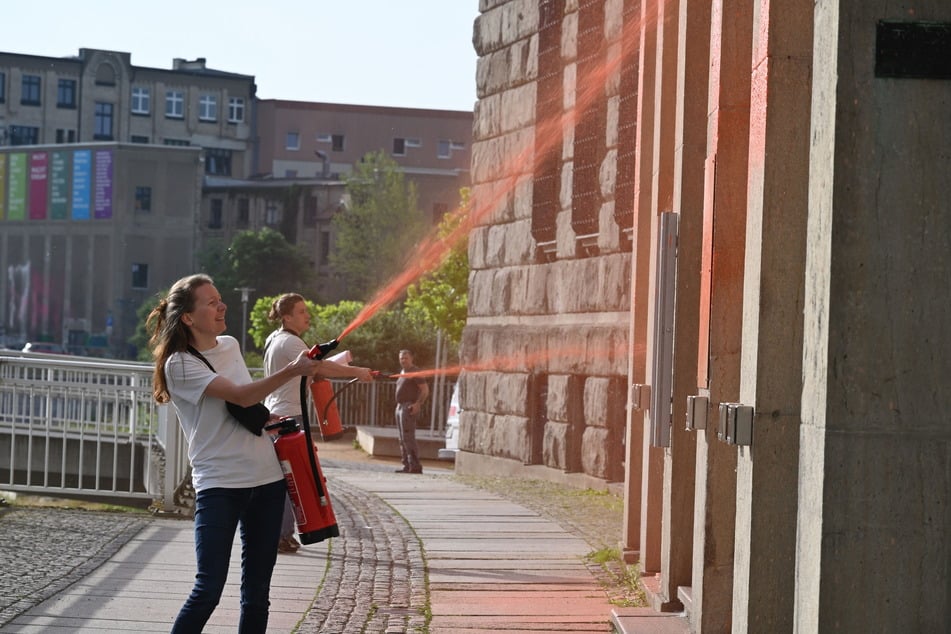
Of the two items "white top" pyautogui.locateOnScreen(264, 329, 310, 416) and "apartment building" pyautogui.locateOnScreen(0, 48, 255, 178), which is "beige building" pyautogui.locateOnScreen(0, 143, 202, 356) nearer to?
"apartment building" pyautogui.locateOnScreen(0, 48, 255, 178)

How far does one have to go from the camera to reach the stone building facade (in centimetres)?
424

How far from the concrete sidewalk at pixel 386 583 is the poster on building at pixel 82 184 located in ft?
239

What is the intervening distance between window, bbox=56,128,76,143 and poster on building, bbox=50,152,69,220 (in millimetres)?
8984

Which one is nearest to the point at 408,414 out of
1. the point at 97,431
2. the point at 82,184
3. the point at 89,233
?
the point at 97,431

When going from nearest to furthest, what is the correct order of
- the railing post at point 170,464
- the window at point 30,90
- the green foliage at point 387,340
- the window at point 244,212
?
1. the railing post at point 170,464
2. the green foliage at point 387,340
3. the window at point 244,212
4. the window at point 30,90

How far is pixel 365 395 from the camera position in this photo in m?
38.0

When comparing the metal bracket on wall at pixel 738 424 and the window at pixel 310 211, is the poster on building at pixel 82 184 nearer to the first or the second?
the window at pixel 310 211

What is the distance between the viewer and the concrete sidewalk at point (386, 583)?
752 centimetres

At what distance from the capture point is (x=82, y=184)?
3243 inches

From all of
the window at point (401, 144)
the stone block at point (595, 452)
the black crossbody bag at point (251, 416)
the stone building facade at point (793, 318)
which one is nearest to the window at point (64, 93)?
the window at point (401, 144)

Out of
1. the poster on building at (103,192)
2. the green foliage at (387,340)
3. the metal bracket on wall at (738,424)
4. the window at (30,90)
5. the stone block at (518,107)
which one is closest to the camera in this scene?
the metal bracket on wall at (738,424)

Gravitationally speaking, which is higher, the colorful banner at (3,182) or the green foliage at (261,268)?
the colorful banner at (3,182)

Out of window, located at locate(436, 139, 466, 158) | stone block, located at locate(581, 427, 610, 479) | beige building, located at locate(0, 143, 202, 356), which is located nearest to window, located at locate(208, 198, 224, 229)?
beige building, located at locate(0, 143, 202, 356)

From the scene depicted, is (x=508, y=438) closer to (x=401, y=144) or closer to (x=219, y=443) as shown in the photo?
(x=219, y=443)
